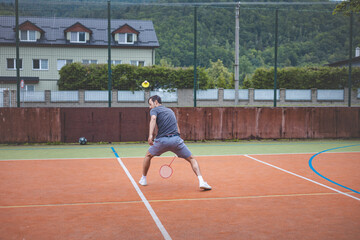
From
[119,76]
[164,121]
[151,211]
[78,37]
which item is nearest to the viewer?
[151,211]

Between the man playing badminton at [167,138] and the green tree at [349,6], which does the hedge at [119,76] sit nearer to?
the green tree at [349,6]

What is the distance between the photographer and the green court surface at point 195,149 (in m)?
14.0

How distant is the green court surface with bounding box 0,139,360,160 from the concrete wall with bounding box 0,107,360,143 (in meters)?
0.38

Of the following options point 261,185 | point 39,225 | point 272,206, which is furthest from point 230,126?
point 39,225

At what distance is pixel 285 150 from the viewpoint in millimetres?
15102

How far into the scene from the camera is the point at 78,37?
48.5 metres

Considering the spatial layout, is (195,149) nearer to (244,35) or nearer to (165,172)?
(165,172)

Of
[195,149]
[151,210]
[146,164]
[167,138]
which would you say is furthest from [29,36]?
[151,210]

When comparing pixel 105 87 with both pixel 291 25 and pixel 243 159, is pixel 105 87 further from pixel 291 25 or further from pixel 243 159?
pixel 243 159

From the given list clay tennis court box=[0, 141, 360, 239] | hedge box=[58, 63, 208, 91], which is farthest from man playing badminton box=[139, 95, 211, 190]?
hedge box=[58, 63, 208, 91]

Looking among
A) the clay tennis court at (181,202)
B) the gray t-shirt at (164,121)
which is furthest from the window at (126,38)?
the gray t-shirt at (164,121)

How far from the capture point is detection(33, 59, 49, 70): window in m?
45.8

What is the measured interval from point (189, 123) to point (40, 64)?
1293 inches

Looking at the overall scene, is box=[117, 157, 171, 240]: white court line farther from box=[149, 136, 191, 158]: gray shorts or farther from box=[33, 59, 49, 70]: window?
box=[33, 59, 49, 70]: window
